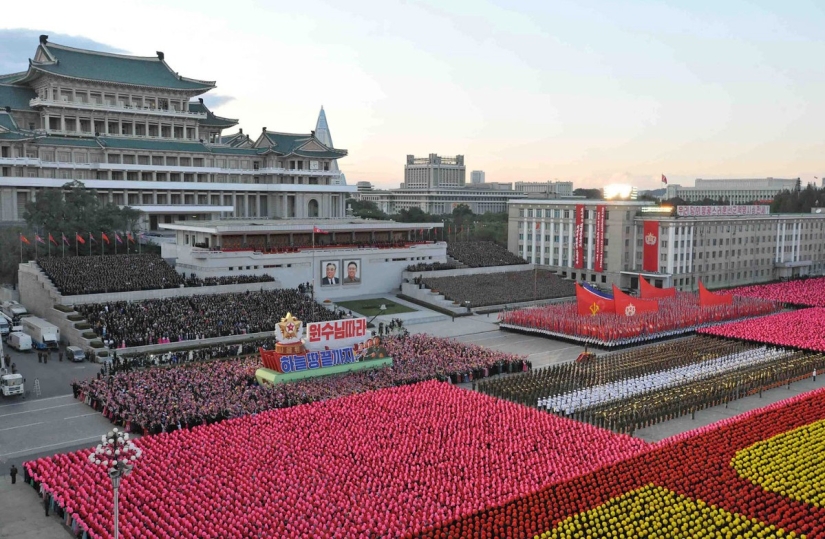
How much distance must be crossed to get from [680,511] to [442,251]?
45.5m

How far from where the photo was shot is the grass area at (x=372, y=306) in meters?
52.5

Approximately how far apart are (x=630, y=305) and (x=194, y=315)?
1009 inches

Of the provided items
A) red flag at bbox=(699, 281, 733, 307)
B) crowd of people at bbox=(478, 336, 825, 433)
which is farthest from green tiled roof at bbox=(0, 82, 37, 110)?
red flag at bbox=(699, 281, 733, 307)

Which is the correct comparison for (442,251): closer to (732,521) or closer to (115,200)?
(115,200)

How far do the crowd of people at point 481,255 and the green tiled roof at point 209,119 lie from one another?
27037mm

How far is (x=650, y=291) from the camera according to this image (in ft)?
170

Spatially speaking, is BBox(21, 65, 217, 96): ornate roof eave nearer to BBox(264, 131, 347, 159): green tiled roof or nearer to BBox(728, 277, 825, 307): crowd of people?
BBox(264, 131, 347, 159): green tiled roof

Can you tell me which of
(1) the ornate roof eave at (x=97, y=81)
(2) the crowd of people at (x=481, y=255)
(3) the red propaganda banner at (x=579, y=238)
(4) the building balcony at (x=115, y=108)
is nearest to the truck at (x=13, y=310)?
(4) the building balcony at (x=115, y=108)

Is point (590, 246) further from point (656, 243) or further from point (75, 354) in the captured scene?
point (75, 354)

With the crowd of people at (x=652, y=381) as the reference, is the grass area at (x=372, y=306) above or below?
above

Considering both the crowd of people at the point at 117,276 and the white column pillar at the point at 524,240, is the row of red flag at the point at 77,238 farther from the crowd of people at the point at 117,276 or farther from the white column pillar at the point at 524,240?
the white column pillar at the point at 524,240

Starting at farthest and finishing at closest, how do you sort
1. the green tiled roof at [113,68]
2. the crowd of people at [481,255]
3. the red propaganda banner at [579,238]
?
the red propaganda banner at [579,238] < the crowd of people at [481,255] < the green tiled roof at [113,68]

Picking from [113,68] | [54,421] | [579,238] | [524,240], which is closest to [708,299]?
[579,238]

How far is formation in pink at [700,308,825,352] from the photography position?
138ft
